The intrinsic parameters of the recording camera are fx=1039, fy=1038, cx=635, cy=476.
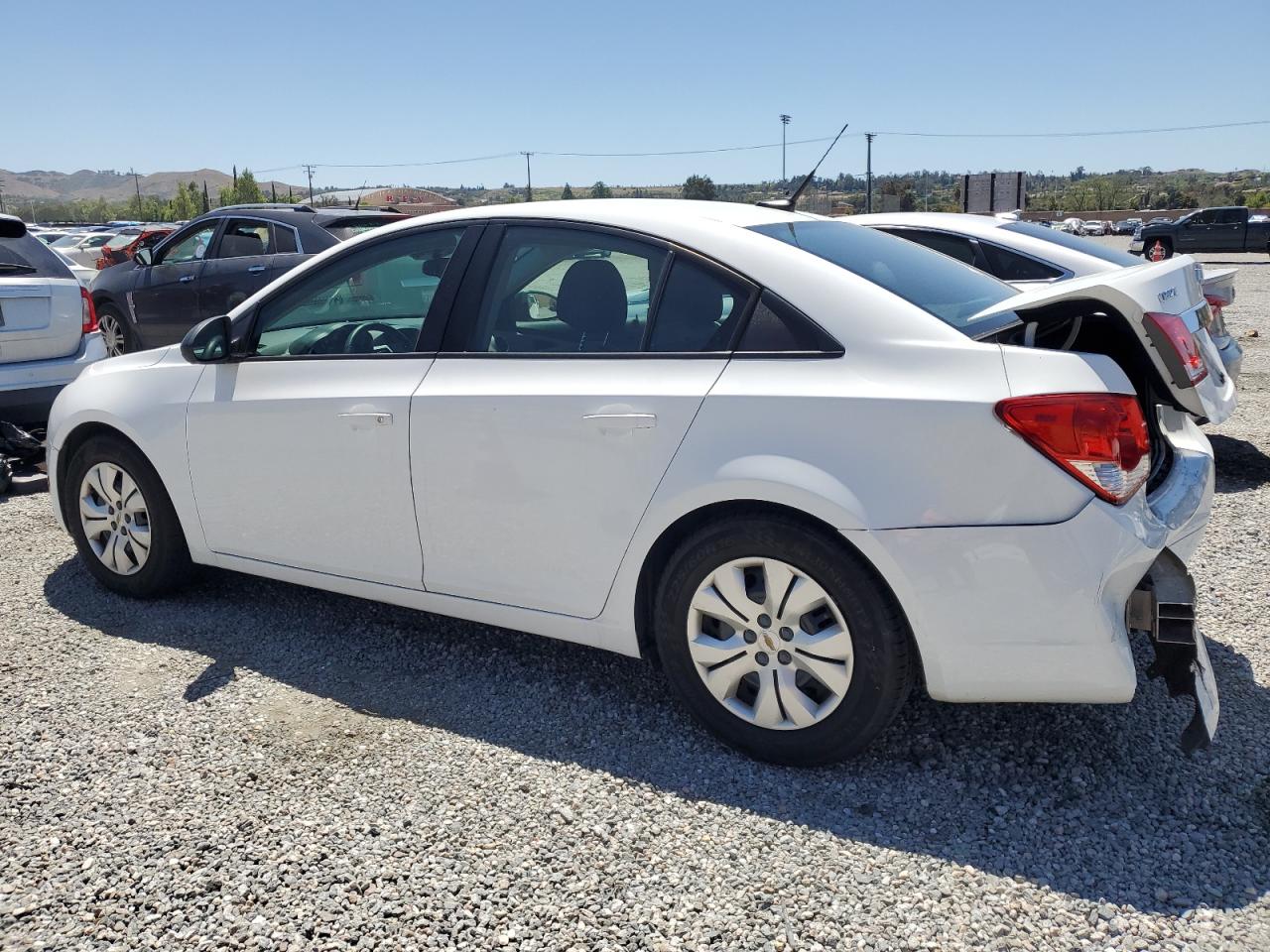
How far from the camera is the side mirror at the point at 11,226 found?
6977 mm

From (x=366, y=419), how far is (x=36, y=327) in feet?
14.6

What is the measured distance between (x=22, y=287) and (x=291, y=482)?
4107 millimetres

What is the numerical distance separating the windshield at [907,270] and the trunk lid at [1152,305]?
0.35 feet

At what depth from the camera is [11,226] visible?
7.02 meters

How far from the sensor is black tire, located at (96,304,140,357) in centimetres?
1155

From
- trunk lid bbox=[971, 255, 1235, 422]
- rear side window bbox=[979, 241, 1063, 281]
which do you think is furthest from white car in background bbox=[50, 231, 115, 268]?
trunk lid bbox=[971, 255, 1235, 422]

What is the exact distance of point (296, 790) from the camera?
3057mm

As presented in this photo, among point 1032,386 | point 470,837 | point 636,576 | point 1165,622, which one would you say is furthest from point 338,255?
point 1165,622

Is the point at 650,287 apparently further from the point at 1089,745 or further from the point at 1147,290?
the point at 1089,745

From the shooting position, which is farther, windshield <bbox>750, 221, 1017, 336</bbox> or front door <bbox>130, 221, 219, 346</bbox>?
front door <bbox>130, 221, 219, 346</bbox>

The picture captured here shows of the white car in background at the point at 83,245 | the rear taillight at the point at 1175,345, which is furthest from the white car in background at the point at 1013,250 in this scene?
the white car in background at the point at 83,245

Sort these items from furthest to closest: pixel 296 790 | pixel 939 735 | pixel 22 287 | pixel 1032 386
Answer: pixel 22 287
pixel 939 735
pixel 296 790
pixel 1032 386

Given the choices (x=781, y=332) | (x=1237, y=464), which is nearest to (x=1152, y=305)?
(x=781, y=332)

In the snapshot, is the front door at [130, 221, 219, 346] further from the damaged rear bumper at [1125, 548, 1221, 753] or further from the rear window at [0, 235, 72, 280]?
the damaged rear bumper at [1125, 548, 1221, 753]
